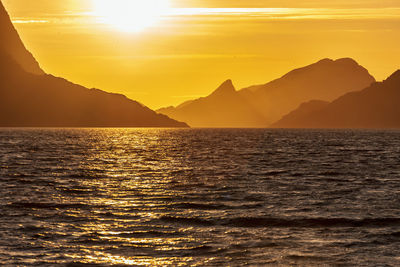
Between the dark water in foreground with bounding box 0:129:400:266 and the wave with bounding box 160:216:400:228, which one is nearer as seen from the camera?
the dark water in foreground with bounding box 0:129:400:266

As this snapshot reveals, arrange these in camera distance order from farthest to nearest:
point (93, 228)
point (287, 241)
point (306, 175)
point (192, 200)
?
point (306, 175) → point (192, 200) → point (93, 228) → point (287, 241)

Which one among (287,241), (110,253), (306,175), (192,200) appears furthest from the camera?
(306,175)

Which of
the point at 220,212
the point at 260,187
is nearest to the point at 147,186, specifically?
the point at 260,187

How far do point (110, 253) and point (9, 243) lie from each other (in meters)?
4.56

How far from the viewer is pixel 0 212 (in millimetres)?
Result: 33781

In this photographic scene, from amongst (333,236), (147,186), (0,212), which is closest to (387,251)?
(333,236)

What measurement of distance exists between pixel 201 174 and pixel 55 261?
38.1m

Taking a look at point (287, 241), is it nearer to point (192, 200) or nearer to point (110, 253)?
point (110, 253)

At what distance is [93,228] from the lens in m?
29.5

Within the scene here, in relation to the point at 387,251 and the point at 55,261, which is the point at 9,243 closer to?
the point at 55,261

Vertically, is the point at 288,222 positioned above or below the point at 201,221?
below

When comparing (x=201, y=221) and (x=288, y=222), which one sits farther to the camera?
(x=201, y=221)

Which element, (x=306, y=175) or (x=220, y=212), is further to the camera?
(x=306, y=175)

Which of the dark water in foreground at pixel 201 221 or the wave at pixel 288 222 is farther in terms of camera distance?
the wave at pixel 288 222
